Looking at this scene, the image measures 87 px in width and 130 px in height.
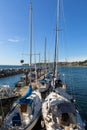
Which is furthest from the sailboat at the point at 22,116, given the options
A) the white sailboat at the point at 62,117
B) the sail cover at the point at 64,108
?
the sail cover at the point at 64,108

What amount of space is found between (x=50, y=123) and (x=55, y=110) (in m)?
1.24

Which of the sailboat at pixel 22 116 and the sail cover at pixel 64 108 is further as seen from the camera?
the sail cover at pixel 64 108

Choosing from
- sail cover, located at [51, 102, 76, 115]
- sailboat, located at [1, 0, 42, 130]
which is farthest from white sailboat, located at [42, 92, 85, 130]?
sailboat, located at [1, 0, 42, 130]

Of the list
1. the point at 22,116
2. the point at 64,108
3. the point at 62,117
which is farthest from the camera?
the point at 22,116

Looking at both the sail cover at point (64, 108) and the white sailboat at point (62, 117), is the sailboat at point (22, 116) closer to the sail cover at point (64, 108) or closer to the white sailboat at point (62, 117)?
the white sailboat at point (62, 117)

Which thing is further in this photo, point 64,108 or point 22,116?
point 22,116

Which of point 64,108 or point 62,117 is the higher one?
point 64,108

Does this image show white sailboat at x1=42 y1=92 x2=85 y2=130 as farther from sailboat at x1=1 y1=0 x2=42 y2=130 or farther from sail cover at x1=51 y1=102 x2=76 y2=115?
sailboat at x1=1 y1=0 x2=42 y2=130

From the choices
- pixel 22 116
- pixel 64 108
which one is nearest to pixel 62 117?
pixel 64 108

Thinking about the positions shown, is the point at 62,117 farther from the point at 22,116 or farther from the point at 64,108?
A: the point at 22,116

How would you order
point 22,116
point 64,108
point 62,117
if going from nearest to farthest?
1. point 64,108
2. point 62,117
3. point 22,116

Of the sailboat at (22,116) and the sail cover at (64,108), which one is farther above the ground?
the sail cover at (64,108)

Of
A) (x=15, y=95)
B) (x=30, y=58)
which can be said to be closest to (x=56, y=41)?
(x=30, y=58)

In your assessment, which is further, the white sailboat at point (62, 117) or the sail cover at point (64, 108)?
the sail cover at point (64, 108)
